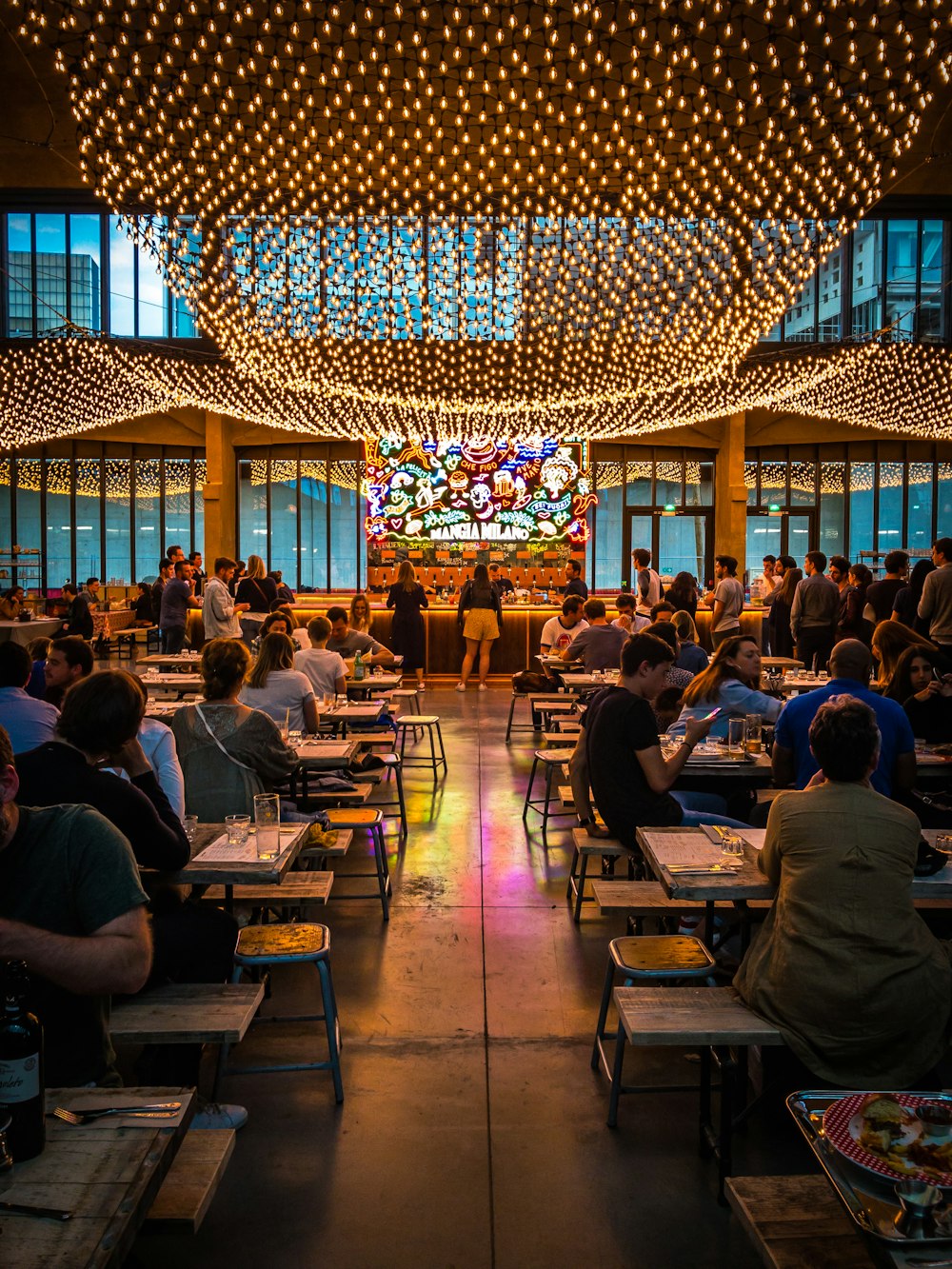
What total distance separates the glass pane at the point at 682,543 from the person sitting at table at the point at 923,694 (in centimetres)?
1733

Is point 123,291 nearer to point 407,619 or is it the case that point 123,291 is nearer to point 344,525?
point 344,525

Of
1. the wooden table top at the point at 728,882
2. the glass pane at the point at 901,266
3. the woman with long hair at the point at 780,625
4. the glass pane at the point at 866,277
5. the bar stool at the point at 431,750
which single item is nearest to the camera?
the wooden table top at the point at 728,882

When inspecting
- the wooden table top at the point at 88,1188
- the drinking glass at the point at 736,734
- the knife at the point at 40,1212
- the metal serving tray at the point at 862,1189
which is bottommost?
the metal serving tray at the point at 862,1189

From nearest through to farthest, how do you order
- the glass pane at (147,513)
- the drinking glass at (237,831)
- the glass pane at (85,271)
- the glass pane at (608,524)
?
the drinking glass at (237,831) < the glass pane at (85,271) < the glass pane at (608,524) < the glass pane at (147,513)

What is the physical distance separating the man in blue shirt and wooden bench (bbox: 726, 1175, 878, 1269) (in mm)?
2495

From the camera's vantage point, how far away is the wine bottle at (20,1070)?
1.69 meters

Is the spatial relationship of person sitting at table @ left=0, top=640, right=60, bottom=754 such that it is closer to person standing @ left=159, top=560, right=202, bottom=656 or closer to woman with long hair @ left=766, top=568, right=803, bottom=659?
person standing @ left=159, top=560, right=202, bottom=656

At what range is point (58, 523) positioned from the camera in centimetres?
2356

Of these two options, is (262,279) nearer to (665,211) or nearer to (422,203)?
(422,203)

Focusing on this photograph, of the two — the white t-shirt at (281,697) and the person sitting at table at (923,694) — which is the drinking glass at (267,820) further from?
the person sitting at table at (923,694)

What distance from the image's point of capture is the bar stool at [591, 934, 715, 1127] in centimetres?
313

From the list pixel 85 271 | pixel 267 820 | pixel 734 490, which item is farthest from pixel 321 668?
pixel 85 271

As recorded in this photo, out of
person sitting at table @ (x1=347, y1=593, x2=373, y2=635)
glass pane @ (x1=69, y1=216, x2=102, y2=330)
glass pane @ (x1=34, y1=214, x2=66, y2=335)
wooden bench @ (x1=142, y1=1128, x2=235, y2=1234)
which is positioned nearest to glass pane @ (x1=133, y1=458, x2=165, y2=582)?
glass pane @ (x1=69, y1=216, x2=102, y2=330)

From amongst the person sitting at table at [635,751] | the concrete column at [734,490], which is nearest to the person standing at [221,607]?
the person sitting at table at [635,751]
